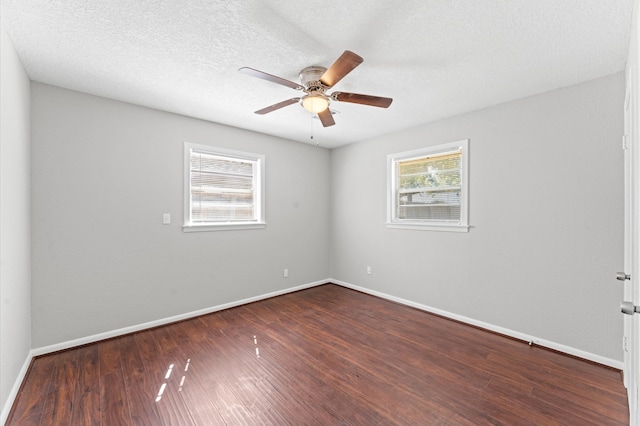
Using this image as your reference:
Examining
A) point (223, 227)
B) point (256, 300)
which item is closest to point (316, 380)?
point (256, 300)

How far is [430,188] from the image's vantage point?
12.3 feet

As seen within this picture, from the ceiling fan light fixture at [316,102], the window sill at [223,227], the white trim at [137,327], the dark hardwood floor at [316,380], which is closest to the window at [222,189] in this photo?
the window sill at [223,227]

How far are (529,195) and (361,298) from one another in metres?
2.55

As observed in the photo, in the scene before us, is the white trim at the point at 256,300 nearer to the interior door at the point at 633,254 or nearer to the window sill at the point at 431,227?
the interior door at the point at 633,254

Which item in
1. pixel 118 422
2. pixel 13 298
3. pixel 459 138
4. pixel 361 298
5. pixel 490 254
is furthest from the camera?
pixel 361 298

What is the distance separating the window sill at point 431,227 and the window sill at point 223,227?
1987 millimetres

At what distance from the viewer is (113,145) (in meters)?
2.90

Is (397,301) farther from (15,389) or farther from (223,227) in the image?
(15,389)

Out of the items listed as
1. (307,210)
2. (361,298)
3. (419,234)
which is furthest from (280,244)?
(419,234)

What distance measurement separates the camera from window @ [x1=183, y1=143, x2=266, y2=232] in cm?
351

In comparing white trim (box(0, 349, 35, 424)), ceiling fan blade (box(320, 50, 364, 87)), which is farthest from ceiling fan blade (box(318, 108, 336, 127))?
white trim (box(0, 349, 35, 424))

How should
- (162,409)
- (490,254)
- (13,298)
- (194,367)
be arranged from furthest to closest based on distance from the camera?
(490,254) → (194,367) → (13,298) → (162,409)

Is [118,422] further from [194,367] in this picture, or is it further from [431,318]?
[431,318]

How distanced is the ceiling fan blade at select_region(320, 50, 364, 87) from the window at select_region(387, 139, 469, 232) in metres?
2.12
